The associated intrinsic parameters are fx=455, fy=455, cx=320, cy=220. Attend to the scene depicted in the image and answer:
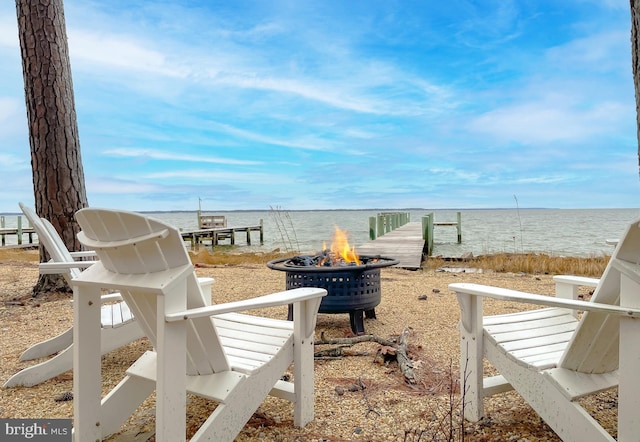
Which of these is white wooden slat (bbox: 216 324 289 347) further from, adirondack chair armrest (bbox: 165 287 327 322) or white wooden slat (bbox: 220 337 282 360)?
adirondack chair armrest (bbox: 165 287 327 322)

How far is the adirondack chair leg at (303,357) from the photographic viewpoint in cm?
197

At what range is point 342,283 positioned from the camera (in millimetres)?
3387

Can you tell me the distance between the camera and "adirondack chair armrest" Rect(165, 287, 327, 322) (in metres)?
1.38

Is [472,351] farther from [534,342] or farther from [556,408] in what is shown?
[556,408]

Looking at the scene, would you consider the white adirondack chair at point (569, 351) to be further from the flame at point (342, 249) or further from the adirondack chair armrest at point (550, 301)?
the flame at point (342, 249)

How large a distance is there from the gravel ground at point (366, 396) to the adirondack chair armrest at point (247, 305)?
595 millimetres

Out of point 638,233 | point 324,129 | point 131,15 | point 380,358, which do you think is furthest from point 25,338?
point 324,129

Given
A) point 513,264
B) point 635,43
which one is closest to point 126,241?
point 635,43

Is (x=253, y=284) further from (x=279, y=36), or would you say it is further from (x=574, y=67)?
(x=574, y=67)

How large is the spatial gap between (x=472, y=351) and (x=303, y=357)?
0.73 metres

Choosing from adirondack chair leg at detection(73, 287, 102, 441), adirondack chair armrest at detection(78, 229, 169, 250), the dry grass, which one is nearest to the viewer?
adirondack chair armrest at detection(78, 229, 169, 250)

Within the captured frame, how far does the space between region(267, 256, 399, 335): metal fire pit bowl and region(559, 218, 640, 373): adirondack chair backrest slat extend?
174 cm

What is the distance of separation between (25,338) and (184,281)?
2993 millimetres

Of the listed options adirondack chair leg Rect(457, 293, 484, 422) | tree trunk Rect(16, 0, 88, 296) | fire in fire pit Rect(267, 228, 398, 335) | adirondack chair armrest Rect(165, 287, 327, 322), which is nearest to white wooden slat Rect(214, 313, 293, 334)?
adirondack chair armrest Rect(165, 287, 327, 322)
